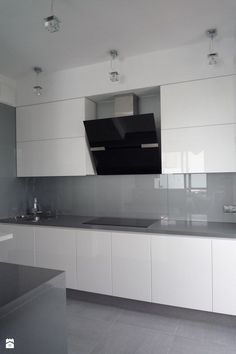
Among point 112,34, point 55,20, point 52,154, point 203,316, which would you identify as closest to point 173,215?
point 203,316

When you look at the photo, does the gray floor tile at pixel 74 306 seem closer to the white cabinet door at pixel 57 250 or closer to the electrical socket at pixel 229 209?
the white cabinet door at pixel 57 250

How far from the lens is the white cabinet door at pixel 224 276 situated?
1.89 meters

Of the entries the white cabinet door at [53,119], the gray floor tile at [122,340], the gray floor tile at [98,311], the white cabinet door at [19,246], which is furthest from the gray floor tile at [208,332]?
the white cabinet door at [53,119]

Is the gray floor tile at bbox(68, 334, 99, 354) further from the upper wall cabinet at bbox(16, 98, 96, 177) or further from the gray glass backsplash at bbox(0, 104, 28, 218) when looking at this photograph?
the gray glass backsplash at bbox(0, 104, 28, 218)

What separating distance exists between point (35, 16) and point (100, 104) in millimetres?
1242

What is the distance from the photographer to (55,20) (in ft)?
4.81

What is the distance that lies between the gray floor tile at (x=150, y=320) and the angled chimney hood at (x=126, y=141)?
1334 millimetres

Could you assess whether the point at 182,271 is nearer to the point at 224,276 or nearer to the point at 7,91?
the point at 224,276

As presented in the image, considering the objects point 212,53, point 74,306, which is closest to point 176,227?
point 74,306

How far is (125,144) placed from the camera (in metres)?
2.58

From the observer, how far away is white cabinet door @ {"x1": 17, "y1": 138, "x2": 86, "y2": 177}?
267cm

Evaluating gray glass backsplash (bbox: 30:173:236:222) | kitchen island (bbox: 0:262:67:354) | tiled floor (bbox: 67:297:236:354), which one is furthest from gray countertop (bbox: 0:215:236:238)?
kitchen island (bbox: 0:262:67:354)

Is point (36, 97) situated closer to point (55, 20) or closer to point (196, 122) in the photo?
point (55, 20)

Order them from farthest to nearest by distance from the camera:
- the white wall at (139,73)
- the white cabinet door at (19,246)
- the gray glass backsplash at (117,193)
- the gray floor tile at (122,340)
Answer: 1. the white cabinet door at (19,246)
2. the gray glass backsplash at (117,193)
3. the white wall at (139,73)
4. the gray floor tile at (122,340)
